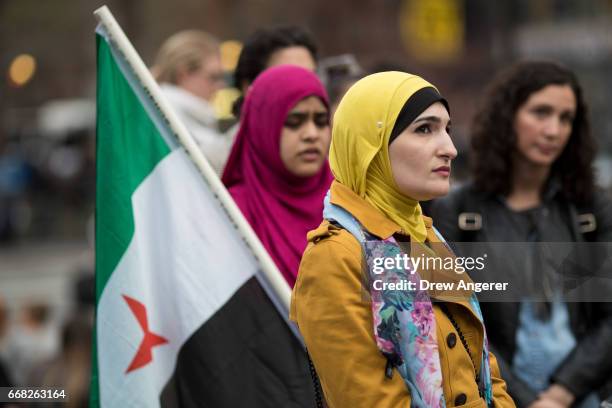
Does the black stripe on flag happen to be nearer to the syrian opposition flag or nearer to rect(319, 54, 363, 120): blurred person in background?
the syrian opposition flag

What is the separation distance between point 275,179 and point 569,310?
130cm

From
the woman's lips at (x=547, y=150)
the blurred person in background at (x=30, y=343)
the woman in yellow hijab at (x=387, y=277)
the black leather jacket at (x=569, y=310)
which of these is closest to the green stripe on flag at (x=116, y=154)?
the woman in yellow hijab at (x=387, y=277)

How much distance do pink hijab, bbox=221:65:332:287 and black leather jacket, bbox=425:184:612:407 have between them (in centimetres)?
55

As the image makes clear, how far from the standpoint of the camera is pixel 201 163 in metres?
4.71

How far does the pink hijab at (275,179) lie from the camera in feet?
16.3

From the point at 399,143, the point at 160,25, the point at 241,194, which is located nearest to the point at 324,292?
the point at 399,143

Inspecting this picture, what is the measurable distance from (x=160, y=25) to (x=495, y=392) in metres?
31.4

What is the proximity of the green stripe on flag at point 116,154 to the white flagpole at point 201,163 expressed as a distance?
0.07 m

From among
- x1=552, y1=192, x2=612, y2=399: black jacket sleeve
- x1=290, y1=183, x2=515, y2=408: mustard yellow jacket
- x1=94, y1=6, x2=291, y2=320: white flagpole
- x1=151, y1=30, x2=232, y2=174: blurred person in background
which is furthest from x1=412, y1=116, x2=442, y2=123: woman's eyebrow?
x1=151, y1=30, x2=232, y2=174: blurred person in background

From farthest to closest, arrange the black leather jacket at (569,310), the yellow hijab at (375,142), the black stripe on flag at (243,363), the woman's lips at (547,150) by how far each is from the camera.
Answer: the woman's lips at (547,150) < the black leather jacket at (569,310) < the black stripe on flag at (243,363) < the yellow hijab at (375,142)

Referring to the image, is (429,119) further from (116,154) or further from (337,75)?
(337,75)

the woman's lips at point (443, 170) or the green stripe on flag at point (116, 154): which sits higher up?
the green stripe on flag at point (116, 154)

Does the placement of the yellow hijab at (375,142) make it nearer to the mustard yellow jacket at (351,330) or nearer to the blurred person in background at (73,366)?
the mustard yellow jacket at (351,330)

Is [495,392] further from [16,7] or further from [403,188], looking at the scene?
[16,7]
